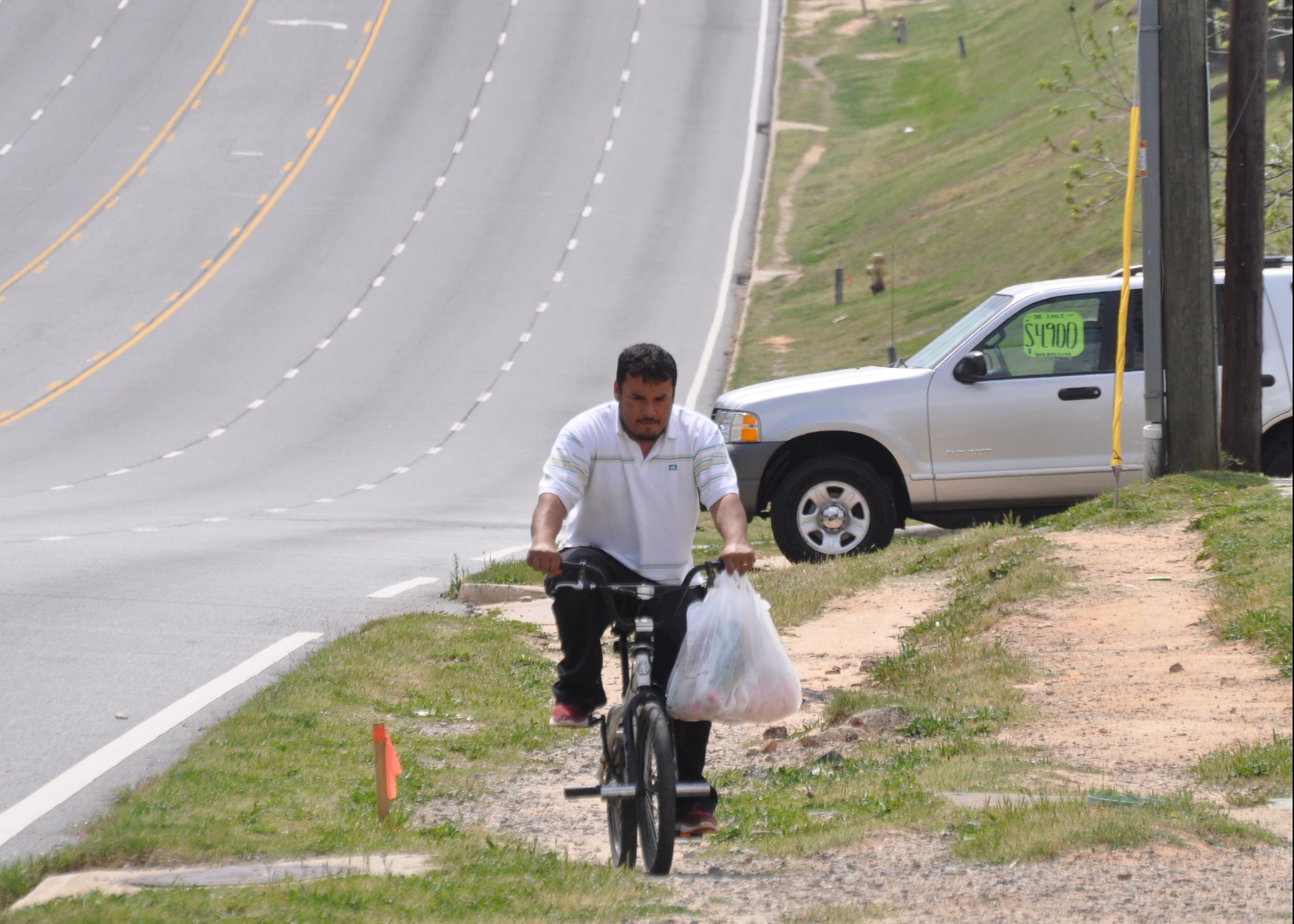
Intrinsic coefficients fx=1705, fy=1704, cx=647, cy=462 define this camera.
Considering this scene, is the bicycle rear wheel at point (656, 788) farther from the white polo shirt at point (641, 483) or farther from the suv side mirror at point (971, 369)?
the suv side mirror at point (971, 369)

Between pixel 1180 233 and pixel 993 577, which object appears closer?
pixel 993 577

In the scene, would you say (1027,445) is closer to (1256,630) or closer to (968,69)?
(1256,630)

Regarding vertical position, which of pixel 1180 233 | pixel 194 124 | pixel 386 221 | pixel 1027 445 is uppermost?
pixel 194 124

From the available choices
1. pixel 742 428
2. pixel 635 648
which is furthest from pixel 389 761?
pixel 742 428

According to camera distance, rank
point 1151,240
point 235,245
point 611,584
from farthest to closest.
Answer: point 235,245 → point 1151,240 → point 611,584

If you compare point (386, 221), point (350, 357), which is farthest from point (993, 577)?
point (386, 221)

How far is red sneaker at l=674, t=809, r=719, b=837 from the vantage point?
18.7 feet

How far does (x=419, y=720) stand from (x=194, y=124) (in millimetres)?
38635

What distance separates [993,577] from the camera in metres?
10.9

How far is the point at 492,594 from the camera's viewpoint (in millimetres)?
12430

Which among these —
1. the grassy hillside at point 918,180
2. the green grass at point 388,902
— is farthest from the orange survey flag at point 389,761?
the grassy hillside at point 918,180

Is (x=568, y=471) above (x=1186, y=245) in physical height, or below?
below

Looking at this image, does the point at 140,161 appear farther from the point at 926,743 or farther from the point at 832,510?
the point at 926,743

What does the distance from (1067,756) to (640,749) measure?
2241mm
